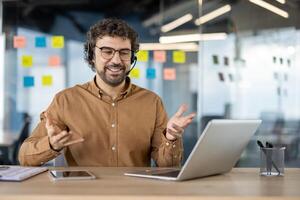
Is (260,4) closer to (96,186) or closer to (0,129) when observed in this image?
(0,129)

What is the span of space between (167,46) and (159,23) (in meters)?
0.27

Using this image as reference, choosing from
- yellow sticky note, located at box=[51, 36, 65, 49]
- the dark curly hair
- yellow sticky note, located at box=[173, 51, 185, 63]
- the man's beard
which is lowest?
the man's beard

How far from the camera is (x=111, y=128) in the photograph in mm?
2074

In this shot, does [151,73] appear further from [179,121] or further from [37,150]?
[179,121]

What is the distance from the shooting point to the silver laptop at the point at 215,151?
1.33 meters

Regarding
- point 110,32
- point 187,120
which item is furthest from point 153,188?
point 110,32

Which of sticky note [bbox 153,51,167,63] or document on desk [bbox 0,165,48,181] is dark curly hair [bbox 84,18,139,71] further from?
sticky note [bbox 153,51,167,63]

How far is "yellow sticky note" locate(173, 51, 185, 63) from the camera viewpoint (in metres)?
4.65

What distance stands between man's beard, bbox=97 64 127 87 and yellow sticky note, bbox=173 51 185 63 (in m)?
2.56

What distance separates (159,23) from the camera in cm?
474

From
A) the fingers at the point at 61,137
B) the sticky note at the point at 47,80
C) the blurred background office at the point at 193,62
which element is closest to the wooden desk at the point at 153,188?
the fingers at the point at 61,137

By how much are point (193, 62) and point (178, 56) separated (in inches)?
6.5

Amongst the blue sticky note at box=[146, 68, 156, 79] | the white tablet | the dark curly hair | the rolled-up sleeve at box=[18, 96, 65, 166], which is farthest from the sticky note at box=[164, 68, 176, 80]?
the white tablet

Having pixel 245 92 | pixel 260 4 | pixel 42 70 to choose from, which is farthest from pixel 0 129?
pixel 260 4
